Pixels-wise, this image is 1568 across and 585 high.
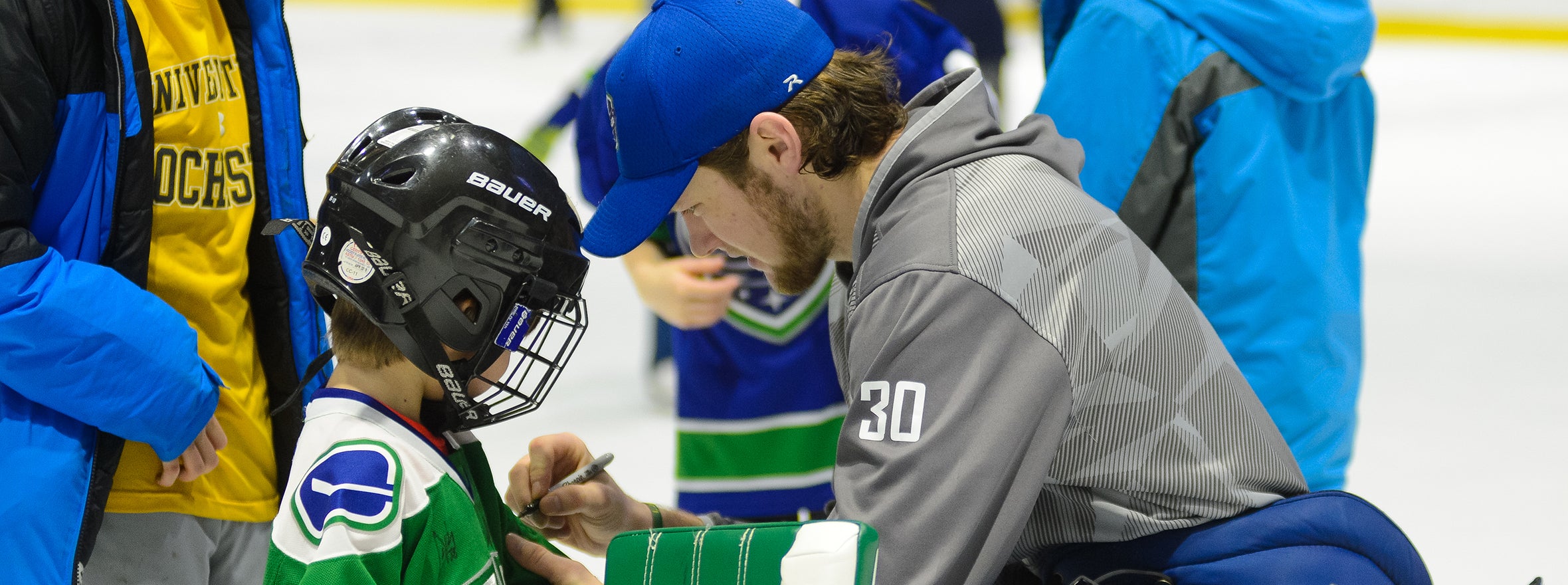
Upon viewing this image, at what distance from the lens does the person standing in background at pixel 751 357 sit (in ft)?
8.96

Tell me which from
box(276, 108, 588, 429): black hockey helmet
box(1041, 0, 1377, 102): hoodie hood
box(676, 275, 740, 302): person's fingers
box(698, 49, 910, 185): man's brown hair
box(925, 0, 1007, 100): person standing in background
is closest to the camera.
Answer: box(276, 108, 588, 429): black hockey helmet

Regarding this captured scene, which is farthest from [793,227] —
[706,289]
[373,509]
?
[706,289]

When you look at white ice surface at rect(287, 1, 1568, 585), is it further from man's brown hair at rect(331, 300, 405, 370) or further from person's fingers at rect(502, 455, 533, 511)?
man's brown hair at rect(331, 300, 405, 370)

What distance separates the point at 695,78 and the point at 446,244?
0.99 ft

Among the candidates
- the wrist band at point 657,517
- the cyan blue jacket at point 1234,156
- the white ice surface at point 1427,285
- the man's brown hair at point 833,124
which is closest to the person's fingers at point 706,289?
the cyan blue jacket at point 1234,156

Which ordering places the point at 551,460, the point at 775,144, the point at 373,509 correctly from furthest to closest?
1. the point at 551,460
2. the point at 775,144
3. the point at 373,509

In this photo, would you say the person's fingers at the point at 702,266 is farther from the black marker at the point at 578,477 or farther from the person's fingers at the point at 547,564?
the person's fingers at the point at 547,564

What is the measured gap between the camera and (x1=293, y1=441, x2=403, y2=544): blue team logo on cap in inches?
52.7

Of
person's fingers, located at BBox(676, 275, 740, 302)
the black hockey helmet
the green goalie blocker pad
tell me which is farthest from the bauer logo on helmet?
person's fingers, located at BBox(676, 275, 740, 302)

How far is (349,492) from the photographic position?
1345mm

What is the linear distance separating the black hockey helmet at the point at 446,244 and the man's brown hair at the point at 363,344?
0.03 m

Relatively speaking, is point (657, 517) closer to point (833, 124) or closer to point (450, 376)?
point (450, 376)

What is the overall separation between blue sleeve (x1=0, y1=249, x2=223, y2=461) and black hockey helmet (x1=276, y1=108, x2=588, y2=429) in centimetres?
26

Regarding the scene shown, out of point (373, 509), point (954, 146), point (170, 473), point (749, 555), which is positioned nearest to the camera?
point (749, 555)
